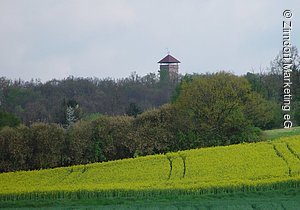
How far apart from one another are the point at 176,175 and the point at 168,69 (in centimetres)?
4609

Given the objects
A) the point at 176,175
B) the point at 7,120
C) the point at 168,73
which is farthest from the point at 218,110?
the point at 168,73

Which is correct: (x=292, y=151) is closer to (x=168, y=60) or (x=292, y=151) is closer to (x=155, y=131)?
(x=155, y=131)

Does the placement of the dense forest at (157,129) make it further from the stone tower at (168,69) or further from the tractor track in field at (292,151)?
the stone tower at (168,69)

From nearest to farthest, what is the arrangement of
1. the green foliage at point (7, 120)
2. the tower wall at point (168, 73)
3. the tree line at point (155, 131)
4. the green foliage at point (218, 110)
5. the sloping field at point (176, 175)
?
the sloping field at point (176, 175), the tree line at point (155, 131), the green foliage at point (218, 110), the green foliage at point (7, 120), the tower wall at point (168, 73)

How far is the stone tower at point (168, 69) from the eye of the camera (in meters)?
69.9

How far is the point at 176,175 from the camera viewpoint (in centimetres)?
2641

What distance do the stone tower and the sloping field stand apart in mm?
38656

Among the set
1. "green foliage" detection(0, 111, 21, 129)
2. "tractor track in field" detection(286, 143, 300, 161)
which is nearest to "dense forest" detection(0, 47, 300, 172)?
"green foliage" detection(0, 111, 21, 129)

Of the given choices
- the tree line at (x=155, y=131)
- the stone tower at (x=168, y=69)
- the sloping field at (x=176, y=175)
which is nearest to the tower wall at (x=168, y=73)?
the stone tower at (x=168, y=69)

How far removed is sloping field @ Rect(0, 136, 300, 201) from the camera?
22.9 meters

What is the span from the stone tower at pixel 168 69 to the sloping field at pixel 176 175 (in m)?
38.7

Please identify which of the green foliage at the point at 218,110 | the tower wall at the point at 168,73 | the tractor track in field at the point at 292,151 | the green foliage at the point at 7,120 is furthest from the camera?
the tower wall at the point at 168,73

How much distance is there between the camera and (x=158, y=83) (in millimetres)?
68062

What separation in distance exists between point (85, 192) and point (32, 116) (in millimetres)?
29187
